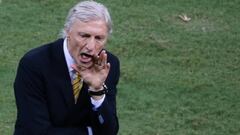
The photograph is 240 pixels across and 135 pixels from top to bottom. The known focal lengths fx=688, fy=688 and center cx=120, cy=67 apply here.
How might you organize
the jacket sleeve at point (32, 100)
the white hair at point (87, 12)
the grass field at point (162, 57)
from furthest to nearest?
the grass field at point (162, 57)
the jacket sleeve at point (32, 100)
the white hair at point (87, 12)

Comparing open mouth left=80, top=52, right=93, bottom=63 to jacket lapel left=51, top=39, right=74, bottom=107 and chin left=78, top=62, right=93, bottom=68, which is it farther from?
jacket lapel left=51, top=39, right=74, bottom=107

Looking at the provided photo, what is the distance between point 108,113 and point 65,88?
27cm

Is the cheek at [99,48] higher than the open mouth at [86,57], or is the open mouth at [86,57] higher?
the cheek at [99,48]

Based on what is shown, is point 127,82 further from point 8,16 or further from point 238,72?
point 8,16

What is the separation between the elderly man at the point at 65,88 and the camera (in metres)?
3.65

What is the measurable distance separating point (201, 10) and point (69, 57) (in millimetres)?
5565

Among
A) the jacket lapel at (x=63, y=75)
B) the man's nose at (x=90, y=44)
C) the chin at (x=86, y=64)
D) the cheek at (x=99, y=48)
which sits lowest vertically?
the jacket lapel at (x=63, y=75)

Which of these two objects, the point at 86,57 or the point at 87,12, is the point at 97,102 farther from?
the point at 87,12

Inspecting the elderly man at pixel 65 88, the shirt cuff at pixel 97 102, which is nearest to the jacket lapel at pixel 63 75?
the elderly man at pixel 65 88

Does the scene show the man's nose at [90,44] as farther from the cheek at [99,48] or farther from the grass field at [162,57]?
the grass field at [162,57]

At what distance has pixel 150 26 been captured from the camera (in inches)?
340

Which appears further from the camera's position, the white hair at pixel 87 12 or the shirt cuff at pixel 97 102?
the shirt cuff at pixel 97 102

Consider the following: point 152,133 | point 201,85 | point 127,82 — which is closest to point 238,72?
point 201,85

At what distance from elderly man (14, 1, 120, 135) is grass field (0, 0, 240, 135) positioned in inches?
87.9
